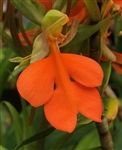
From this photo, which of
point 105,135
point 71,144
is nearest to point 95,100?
point 105,135

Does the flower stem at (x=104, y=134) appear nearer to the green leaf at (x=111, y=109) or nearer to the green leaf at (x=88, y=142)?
the green leaf at (x=111, y=109)

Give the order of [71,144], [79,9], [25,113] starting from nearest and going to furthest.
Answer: [79,9]
[25,113]
[71,144]

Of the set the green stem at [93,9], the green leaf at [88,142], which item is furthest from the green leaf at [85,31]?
the green leaf at [88,142]

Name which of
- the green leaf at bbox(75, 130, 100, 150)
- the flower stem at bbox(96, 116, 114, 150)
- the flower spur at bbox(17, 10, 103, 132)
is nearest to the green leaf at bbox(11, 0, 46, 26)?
the flower spur at bbox(17, 10, 103, 132)

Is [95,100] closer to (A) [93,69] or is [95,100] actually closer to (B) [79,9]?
(A) [93,69]

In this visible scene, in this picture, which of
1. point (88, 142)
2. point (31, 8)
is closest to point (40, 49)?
point (31, 8)

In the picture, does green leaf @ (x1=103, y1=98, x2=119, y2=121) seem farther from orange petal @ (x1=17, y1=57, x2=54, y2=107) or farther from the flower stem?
orange petal @ (x1=17, y1=57, x2=54, y2=107)
